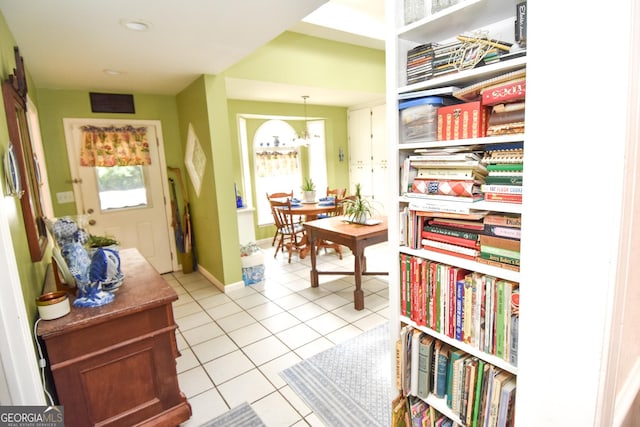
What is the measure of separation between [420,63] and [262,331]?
95.2 inches

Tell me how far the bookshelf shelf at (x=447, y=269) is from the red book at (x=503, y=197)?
0.02 metres

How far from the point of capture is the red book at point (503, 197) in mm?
1121

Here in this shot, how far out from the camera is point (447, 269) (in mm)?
1338

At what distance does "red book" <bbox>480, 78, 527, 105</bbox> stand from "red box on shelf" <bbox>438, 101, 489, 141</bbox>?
5cm

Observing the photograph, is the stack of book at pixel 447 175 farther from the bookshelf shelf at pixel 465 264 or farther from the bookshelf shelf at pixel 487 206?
the bookshelf shelf at pixel 465 264

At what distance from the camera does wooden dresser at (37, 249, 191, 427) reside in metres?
1.51

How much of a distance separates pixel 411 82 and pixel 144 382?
200 centimetres

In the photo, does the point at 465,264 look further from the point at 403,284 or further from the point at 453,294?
the point at 403,284

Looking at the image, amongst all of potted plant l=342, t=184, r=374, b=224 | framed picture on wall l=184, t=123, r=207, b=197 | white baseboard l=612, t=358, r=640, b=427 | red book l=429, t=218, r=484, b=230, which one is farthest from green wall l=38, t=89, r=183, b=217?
white baseboard l=612, t=358, r=640, b=427

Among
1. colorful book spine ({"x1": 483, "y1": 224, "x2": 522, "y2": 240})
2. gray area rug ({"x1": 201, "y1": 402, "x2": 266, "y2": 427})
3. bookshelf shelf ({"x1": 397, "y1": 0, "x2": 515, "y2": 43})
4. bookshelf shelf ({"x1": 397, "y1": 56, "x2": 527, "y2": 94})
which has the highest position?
bookshelf shelf ({"x1": 397, "y1": 0, "x2": 515, "y2": 43})

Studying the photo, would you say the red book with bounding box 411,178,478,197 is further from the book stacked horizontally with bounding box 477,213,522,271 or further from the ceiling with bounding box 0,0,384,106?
the ceiling with bounding box 0,0,384,106

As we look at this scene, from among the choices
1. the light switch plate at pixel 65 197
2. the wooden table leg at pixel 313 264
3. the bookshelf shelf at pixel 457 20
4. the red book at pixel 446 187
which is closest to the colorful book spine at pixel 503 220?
the red book at pixel 446 187

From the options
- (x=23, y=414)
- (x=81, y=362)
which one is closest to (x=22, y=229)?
(x=81, y=362)

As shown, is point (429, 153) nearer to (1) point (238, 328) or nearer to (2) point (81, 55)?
(1) point (238, 328)
